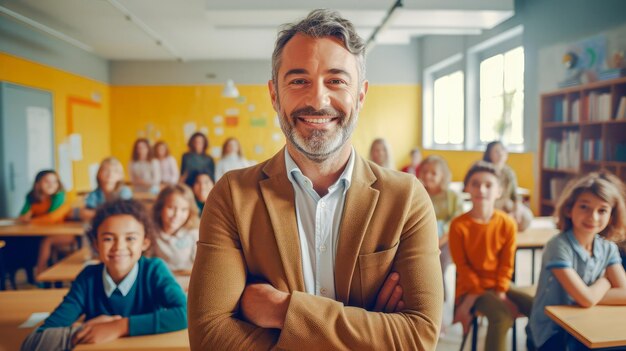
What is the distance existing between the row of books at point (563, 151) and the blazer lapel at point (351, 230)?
15.0 feet

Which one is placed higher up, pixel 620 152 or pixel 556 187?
pixel 620 152

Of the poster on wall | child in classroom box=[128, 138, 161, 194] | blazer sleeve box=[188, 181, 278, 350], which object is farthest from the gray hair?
the poster on wall

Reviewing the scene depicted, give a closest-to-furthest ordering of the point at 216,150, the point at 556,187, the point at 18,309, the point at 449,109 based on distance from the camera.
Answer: the point at 18,309 < the point at 556,187 < the point at 449,109 < the point at 216,150

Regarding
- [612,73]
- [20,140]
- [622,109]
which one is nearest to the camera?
[622,109]

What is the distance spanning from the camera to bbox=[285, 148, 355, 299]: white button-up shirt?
4.03 ft

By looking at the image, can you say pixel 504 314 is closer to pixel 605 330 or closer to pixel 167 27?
pixel 605 330

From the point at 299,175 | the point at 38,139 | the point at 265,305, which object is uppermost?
the point at 38,139

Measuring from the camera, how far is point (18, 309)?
2135 millimetres

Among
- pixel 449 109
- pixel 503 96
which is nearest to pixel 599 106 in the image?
pixel 503 96

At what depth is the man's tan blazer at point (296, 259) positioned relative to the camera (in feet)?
3.81

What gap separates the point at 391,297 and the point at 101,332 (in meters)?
1.19

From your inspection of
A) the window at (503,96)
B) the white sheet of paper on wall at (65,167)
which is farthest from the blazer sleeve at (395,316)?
the white sheet of paper on wall at (65,167)

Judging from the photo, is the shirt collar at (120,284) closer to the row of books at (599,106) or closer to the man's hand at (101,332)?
the man's hand at (101,332)

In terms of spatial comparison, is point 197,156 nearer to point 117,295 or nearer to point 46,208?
point 46,208
